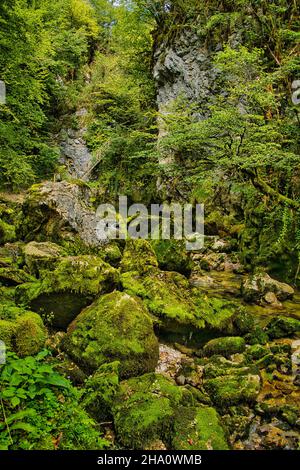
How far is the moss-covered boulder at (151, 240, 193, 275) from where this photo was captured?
9.37m

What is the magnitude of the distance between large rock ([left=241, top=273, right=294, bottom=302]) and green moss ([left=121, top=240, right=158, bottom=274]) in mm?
2510

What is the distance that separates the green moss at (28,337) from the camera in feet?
13.4

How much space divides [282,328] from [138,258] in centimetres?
384

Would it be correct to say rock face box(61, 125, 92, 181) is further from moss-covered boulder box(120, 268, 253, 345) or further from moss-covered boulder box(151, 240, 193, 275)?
moss-covered boulder box(120, 268, 253, 345)

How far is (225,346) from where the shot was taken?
18.4 feet

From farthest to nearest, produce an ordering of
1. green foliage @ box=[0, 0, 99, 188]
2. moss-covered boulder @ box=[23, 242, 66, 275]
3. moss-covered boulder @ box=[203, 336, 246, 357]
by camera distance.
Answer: green foliage @ box=[0, 0, 99, 188], moss-covered boulder @ box=[23, 242, 66, 275], moss-covered boulder @ box=[203, 336, 246, 357]

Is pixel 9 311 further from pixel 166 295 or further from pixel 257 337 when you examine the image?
pixel 257 337

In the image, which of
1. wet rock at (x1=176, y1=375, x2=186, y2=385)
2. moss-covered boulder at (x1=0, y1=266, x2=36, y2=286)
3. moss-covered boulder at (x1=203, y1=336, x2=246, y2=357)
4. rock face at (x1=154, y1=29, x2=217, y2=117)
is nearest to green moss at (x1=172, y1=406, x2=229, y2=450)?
wet rock at (x1=176, y1=375, x2=186, y2=385)

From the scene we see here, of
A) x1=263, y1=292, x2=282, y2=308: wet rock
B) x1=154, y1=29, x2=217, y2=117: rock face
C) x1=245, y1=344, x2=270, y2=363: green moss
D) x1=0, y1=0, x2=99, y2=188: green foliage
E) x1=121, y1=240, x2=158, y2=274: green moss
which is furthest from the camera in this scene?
x1=154, y1=29, x2=217, y2=117: rock face

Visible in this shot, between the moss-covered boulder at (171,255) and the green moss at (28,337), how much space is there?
5.14m

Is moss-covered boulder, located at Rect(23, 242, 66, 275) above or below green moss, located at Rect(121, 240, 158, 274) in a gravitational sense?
above

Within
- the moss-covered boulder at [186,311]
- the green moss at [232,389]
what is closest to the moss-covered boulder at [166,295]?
the moss-covered boulder at [186,311]

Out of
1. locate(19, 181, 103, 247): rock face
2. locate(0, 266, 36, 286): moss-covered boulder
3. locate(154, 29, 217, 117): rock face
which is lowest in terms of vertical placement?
locate(0, 266, 36, 286): moss-covered boulder

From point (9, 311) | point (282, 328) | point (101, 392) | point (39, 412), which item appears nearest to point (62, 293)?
point (9, 311)
